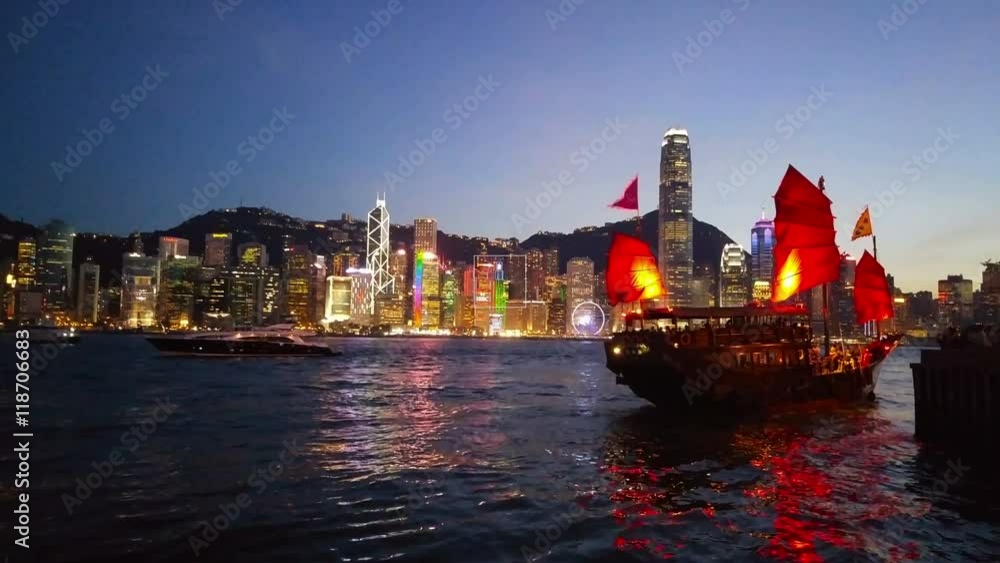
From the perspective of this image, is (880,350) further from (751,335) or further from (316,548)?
(316,548)

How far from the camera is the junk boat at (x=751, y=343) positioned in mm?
29734

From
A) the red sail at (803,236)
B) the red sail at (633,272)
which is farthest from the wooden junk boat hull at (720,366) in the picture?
the red sail at (633,272)

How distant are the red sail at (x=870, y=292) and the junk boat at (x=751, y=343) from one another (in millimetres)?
5544

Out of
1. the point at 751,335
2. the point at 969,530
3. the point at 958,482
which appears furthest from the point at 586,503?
the point at 751,335

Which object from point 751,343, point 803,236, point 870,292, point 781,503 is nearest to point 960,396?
point 781,503

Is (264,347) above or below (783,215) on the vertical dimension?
below

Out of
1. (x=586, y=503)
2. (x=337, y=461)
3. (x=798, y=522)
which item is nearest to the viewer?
(x=798, y=522)

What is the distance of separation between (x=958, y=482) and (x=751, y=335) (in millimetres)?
14699

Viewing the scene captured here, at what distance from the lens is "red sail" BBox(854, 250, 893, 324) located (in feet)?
161

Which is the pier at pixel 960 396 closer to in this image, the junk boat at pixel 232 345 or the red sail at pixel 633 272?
the red sail at pixel 633 272

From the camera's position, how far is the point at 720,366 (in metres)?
29.6

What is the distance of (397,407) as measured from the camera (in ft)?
111

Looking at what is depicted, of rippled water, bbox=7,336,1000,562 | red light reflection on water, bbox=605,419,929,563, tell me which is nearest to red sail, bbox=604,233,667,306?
rippled water, bbox=7,336,1000,562

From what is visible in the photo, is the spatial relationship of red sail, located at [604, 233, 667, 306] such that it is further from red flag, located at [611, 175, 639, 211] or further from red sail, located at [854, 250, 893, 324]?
red sail, located at [854, 250, 893, 324]
